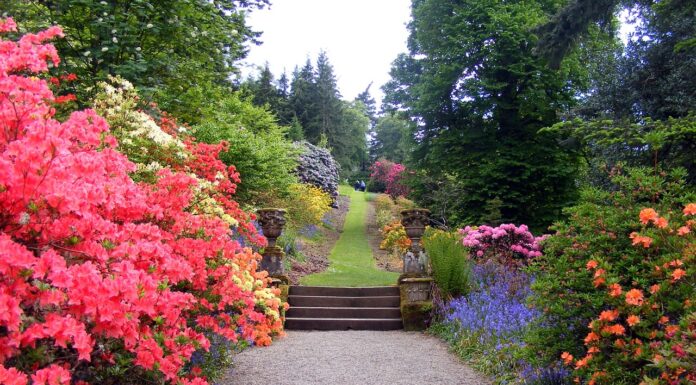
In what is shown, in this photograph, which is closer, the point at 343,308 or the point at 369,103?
the point at 343,308

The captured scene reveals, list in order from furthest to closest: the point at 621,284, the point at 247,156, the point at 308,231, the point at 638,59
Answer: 1. the point at 308,231
2. the point at 247,156
3. the point at 638,59
4. the point at 621,284

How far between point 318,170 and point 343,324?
649 inches

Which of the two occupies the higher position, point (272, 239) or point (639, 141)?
point (639, 141)

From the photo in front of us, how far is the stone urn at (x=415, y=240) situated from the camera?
822 centimetres

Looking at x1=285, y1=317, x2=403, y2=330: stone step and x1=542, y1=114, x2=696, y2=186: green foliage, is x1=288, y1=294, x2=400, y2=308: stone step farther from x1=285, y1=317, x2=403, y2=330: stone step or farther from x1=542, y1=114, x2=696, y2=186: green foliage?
x1=542, y1=114, x2=696, y2=186: green foliage

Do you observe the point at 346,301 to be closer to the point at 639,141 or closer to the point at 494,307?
the point at 494,307

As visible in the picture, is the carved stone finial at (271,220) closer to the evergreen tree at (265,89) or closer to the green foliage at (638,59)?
the green foliage at (638,59)

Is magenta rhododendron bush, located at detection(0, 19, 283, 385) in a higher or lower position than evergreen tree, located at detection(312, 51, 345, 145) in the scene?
lower

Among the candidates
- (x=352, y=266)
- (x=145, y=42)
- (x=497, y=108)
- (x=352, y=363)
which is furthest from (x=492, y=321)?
(x=497, y=108)

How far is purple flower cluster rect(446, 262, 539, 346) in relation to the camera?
5.50 meters

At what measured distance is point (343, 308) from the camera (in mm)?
8461

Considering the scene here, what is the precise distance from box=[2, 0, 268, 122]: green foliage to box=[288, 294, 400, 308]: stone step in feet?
13.0

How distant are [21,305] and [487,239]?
27.9ft

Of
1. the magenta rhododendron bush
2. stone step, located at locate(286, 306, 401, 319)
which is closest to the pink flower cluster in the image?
stone step, located at locate(286, 306, 401, 319)
